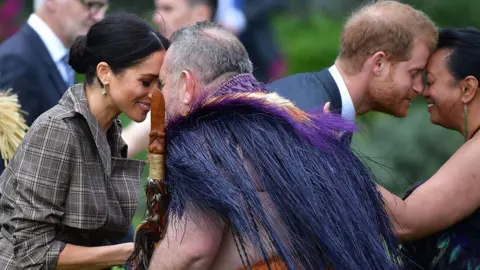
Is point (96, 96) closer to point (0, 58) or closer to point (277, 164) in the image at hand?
point (277, 164)

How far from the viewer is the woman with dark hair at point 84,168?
11.6ft

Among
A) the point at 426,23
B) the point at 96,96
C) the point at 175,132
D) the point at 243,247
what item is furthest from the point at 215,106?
the point at 426,23

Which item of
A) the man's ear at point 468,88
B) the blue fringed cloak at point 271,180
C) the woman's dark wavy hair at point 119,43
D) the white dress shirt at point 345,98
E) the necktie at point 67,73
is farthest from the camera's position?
the necktie at point 67,73

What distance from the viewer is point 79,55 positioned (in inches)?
150

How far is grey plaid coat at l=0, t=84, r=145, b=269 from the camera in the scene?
353 centimetres

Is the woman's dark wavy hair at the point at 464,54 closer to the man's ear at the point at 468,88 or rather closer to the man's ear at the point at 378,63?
the man's ear at the point at 468,88

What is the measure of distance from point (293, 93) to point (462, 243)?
0.96 metres

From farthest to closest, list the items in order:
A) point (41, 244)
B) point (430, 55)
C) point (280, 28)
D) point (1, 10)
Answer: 1. point (280, 28)
2. point (1, 10)
3. point (430, 55)
4. point (41, 244)

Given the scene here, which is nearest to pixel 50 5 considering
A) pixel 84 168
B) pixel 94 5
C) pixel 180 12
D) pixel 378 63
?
pixel 94 5

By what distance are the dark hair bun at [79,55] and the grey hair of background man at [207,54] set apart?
19.8 inches

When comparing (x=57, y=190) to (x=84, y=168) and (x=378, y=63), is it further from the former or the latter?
(x=378, y=63)

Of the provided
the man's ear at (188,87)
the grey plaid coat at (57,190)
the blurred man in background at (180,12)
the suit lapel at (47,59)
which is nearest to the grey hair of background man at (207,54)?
the man's ear at (188,87)

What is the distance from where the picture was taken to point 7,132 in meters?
4.40

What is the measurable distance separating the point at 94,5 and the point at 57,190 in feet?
8.74
